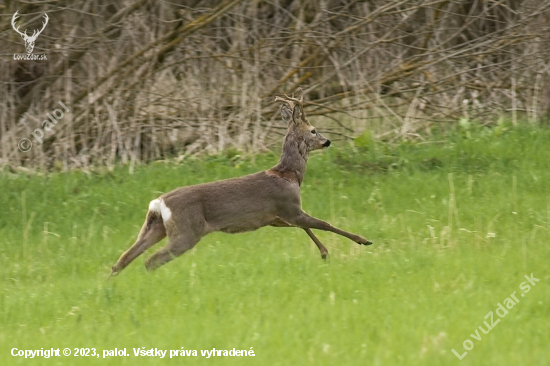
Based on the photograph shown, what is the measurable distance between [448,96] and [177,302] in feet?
24.4

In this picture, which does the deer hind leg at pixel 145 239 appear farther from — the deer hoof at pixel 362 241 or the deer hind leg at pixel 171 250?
the deer hoof at pixel 362 241

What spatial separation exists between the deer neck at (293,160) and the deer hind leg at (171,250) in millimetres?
1209

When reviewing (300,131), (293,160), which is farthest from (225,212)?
(300,131)

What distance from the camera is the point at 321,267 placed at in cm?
746

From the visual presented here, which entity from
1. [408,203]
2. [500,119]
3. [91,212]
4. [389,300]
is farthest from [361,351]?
[500,119]

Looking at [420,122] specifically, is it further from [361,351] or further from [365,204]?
[361,351]

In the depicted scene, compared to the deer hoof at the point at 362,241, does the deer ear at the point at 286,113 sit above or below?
above

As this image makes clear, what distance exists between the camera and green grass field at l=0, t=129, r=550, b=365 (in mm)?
5523

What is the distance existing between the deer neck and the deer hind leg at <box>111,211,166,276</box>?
1.24 metres

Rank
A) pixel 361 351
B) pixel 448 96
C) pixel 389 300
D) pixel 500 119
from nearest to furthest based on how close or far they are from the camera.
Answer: pixel 361 351 < pixel 389 300 < pixel 500 119 < pixel 448 96

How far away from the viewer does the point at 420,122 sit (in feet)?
41.4

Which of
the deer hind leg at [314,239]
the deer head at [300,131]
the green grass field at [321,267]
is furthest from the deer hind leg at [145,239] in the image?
the deer head at [300,131]

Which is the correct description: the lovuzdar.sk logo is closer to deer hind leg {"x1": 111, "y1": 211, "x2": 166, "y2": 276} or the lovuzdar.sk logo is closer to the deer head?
the deer head

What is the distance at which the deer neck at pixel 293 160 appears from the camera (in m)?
8.66
